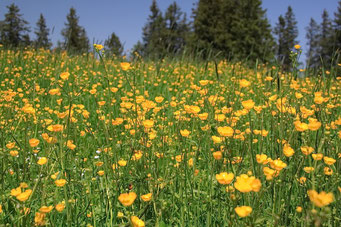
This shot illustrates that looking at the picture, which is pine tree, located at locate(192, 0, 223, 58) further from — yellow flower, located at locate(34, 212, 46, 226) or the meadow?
yellow flower, located at locate(34, 212, 46, 226)

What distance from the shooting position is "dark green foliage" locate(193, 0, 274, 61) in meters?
24.5

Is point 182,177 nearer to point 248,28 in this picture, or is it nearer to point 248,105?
point 248,105

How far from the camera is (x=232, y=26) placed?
25344 millimetres

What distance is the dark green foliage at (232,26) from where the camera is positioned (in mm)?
24484

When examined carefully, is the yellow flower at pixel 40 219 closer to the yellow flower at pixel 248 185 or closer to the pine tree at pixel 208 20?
the yellow flower at pixel 248 185

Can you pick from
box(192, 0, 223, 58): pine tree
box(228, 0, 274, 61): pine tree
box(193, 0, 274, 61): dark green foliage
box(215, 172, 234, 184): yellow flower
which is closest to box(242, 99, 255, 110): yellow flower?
box(215, 172, 234, 184): yellow flower

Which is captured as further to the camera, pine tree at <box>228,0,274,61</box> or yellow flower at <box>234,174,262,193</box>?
pine tree at <box>228,0,274,61</box>

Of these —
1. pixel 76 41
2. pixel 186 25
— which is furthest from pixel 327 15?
pixel 76 41

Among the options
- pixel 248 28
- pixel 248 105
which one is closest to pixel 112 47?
pixel 248 105

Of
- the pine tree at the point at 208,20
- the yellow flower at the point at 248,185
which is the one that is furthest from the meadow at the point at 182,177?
the pine tree at the point at 208,20

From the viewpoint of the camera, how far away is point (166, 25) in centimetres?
4338

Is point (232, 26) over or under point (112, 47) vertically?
over

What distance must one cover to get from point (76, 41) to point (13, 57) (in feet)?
135

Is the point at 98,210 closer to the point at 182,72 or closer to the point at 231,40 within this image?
the point at 182,72
